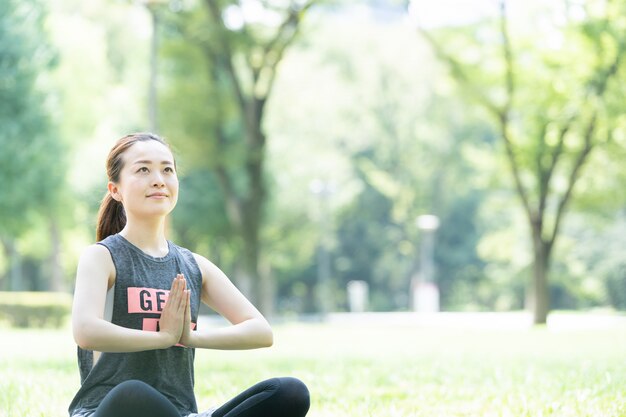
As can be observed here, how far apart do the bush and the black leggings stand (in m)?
23.4

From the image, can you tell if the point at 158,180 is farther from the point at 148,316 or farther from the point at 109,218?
the point at 148,316

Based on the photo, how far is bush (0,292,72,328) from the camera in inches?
1025

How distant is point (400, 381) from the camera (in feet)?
26.1

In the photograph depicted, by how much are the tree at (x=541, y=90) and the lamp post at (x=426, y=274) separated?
1641 cm

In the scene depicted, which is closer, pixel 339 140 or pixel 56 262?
pixel 56 262

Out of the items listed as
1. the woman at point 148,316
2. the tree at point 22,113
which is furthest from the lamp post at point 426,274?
the woman at point 148,316

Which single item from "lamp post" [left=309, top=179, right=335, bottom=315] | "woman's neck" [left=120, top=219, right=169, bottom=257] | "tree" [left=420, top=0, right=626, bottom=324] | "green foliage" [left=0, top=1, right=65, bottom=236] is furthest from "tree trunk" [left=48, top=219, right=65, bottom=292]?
"woman's neck" [left=120, top=219, right=169, bottom=257]

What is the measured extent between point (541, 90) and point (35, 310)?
15.3m

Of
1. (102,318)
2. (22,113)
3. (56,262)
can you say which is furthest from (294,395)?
(56,262)

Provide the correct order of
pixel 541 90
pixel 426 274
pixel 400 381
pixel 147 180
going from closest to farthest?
1. pixel 147 180
2. pixel 400 381
3. pixel 541 90
4. pixel 426 274

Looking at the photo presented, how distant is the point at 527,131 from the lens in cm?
2769

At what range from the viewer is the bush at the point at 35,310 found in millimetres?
26031

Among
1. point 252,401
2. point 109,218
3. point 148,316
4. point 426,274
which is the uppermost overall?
point 109,218

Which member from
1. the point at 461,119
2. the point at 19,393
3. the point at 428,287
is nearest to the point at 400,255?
the point at 461,119
